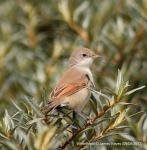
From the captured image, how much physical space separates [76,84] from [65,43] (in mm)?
1281

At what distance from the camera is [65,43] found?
167 inches

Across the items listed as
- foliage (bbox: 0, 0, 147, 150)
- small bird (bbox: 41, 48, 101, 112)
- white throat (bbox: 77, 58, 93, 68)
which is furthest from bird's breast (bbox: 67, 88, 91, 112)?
white throat (bbox: 77, 58, 93, 68)

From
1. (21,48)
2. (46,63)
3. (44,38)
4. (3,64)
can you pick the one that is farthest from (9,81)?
(44,38)

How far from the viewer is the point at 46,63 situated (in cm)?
405

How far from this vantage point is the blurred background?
355 centimetres

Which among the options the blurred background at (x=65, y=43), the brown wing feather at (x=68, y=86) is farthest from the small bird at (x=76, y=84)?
the blurred background at (x=65, y=43)

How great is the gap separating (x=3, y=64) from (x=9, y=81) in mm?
407

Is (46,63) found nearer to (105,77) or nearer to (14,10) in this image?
(105,77)

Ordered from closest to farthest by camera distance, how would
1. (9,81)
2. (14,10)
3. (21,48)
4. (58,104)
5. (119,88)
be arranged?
(119,88) → (58,104) → (9,81) → (21,48) → (14,10)

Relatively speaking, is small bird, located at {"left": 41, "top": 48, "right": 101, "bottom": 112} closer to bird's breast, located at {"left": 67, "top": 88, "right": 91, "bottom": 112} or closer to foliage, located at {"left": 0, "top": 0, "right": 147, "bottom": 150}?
bird's breast, located at {"left": 67, "top": 88, "right": 91, "bottom": 112}

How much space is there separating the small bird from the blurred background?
0.17 metres

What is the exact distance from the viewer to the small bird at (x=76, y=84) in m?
2.83


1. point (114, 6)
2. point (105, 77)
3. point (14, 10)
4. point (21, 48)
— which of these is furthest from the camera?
point (14, 10)

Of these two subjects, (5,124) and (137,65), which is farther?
(137,65)
